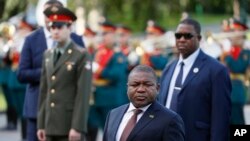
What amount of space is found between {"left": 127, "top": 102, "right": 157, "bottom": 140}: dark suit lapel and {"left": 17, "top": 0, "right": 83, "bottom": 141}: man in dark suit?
3.58 m

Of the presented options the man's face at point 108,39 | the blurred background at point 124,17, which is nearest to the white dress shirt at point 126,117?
the man's face at point 108,39

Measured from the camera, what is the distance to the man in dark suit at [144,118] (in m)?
7.09

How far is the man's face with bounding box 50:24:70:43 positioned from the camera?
32.2 feet

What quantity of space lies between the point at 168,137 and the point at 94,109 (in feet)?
30.2

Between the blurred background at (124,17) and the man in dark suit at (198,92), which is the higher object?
the man in dark suit at (198,92)

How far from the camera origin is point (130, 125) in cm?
719

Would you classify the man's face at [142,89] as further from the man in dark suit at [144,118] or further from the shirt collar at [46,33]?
the shirt collar at [46,33]

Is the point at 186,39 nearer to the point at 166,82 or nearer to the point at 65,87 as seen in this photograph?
the point at 166,82

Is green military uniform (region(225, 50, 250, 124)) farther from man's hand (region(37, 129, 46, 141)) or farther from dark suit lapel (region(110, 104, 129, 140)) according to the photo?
dark suit lapel (region(110, 104, 129, 140))

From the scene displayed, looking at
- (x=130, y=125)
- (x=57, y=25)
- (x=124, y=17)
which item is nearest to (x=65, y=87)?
(x=57, y=25)

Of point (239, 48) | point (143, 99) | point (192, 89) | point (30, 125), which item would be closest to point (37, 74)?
point (30, 125)

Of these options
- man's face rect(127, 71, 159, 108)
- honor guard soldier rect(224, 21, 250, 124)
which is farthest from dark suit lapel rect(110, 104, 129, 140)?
honor guard soldier rect(224, 21, 250, 124)

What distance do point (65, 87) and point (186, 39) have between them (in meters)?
1.32

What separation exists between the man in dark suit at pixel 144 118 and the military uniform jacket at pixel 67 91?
2.46 meters
